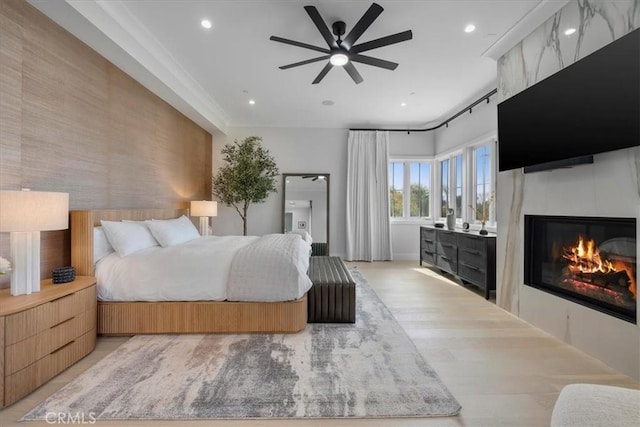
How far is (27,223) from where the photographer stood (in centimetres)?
179

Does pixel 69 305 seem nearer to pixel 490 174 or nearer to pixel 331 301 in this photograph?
pixel 331 301

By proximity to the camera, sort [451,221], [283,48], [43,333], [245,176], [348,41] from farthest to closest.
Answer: [245,176] → [451,221] → [283,48] → [348,41] → [43,333]

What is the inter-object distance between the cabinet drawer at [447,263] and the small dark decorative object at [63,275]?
14.6 feet

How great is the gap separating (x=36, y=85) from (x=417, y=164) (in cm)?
601

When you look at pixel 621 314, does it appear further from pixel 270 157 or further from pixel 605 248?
pixel 270 157

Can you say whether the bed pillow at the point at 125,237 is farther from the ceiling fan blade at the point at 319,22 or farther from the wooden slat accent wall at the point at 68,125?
the ceiling fan blade at the point at 319,22

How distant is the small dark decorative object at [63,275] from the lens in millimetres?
2188

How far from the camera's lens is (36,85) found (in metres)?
2.25

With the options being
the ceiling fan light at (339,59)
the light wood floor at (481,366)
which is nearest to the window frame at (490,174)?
the light wood floor at (481,366)

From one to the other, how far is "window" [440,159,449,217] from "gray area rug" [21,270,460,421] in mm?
4217

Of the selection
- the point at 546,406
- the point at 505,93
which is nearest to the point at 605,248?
the point at 546,406

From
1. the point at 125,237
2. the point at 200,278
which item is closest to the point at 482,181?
the point at 200,278

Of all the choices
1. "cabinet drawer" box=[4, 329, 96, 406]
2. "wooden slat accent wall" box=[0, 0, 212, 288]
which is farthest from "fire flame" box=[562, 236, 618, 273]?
"wooden slat accent wall" box=[0, 0, 212, 288]

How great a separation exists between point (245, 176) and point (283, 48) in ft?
8.47
